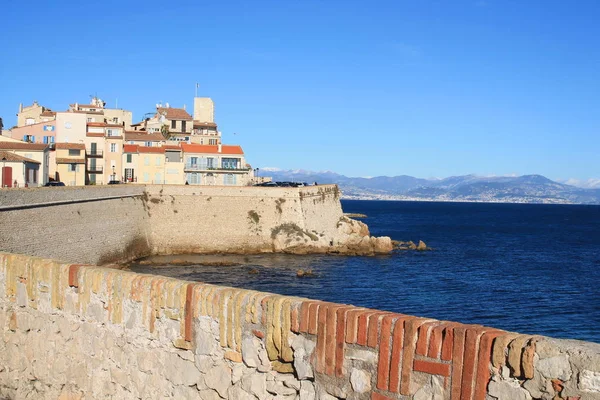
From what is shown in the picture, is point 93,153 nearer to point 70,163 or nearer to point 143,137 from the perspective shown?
point 70,163

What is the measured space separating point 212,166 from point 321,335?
218 ft

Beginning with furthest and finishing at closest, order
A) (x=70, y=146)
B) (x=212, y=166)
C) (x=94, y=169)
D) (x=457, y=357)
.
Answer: (x=212, y=166) < (x=94, y=169) < (x=70, y=146) < (x=457, y=357)

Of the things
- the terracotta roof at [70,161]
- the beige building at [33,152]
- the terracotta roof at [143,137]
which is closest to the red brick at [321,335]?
the beige building at [33,152]

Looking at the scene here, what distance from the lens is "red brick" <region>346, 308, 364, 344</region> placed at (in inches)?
222

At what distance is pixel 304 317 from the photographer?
605 cm

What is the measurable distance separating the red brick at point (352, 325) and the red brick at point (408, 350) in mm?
511

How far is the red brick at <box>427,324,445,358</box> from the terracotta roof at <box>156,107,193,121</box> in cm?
8969

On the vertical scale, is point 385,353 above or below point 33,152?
below

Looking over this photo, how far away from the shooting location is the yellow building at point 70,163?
62344 millimetres

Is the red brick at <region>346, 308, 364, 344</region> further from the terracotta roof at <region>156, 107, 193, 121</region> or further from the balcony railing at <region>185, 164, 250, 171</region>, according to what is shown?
the terracotta roof at <region>156, 107, 193, 121</region>

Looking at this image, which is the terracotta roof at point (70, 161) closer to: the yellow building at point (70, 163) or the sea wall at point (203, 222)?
the yellow building at point (70, 163)

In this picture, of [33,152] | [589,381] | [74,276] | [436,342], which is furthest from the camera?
[33,152]

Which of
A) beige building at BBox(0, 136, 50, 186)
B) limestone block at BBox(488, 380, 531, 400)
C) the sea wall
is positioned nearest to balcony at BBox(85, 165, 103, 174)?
beige building at BBox(0, 136, 50, 186)

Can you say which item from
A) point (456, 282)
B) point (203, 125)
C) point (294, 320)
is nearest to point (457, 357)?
point (294, 320)
